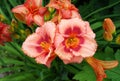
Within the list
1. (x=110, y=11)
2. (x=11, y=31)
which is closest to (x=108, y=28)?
(x=11, y=31)

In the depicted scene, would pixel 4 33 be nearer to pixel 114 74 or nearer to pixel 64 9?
pixel 64 9

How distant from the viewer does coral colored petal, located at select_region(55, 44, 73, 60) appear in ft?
4.50

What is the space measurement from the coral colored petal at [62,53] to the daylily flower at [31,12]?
203 millimetres

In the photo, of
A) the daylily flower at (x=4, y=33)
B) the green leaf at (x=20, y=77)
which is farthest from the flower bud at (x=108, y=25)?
the green leaf at (x=20, y=77)

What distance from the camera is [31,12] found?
1591 millimetres

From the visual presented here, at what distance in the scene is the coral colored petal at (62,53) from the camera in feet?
4.50

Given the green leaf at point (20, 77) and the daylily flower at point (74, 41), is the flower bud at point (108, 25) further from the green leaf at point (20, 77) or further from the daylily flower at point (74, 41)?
the green leaf at point (20, 77)

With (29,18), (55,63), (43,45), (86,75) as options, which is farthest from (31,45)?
(55,63)

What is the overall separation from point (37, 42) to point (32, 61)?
0.76 meters

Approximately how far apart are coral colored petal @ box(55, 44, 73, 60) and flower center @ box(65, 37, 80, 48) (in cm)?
4

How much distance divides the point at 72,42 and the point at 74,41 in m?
0.02

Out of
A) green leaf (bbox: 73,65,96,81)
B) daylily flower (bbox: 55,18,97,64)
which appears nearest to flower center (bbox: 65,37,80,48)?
daylily flower (bbox: 55,18,97,64)

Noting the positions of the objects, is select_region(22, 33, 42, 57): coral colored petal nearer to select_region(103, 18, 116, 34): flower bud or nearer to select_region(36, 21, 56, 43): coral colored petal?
select_region(36, 21, 56, 43): coral colored petal

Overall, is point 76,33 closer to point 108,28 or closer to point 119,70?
point 108,28
